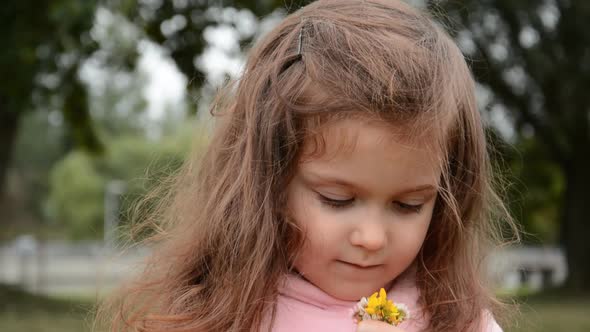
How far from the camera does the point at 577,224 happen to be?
16781mm

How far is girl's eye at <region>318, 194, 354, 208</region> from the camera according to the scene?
1838 millimetres

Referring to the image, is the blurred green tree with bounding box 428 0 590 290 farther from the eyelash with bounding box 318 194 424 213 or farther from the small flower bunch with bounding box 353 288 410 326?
the small flower bunch with bounding box 353 288 410 326

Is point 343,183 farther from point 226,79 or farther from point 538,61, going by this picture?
point 538,61

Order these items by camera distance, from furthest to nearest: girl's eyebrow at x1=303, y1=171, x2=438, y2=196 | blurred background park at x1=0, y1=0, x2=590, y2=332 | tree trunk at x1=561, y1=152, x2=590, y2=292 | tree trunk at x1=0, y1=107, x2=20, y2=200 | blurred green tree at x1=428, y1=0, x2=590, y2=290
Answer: tree trunk at x1=561, y1=152, x2=590, y2=292
blurred green tree at x1=428, y1=0, x2=590, y2=290
tree trunk at x1=0, y1=107, x2=20, y2=200
blurred background park at x1=0, y1=0, x2=590, y2=332
girl's eyebrow at x1=303, y1=171, x2=438, y2=196

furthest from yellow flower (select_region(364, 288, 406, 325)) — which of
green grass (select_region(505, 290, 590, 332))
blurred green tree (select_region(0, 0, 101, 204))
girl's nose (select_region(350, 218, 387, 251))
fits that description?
blurred green tree (select_region(0, 0, 101, 204))

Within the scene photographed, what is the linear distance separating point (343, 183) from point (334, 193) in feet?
0.11

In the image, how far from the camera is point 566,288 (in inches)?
648

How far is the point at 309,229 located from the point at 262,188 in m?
0.19

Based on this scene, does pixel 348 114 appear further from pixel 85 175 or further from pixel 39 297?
pixel 85 175

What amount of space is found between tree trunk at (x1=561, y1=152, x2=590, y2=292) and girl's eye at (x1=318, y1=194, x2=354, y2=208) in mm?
15413

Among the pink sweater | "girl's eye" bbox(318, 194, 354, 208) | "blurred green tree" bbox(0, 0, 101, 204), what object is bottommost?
"blurred green tree" bbox(0, 0, 101, 204)

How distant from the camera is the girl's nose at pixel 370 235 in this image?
5.89ft

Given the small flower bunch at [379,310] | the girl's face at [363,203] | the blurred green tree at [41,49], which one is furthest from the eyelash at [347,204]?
the blurred green tree at [41,49]

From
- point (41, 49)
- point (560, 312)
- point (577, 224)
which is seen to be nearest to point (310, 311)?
point (41, 49)
